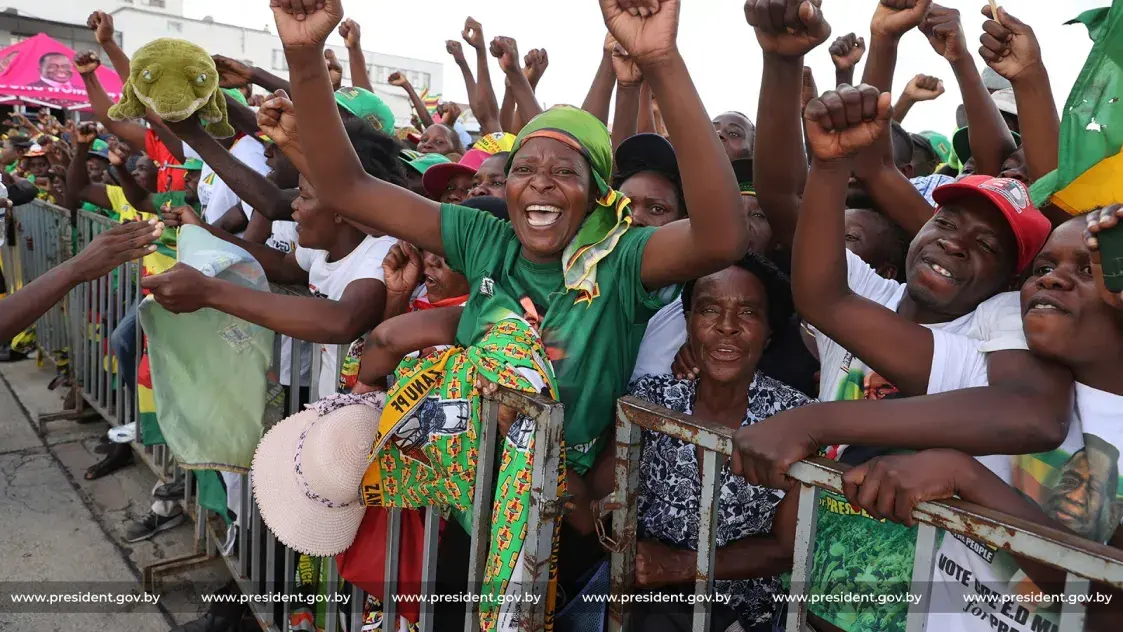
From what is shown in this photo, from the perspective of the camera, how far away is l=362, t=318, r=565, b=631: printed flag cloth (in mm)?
1747

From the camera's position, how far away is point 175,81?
11.5 feet

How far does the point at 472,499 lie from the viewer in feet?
6.40

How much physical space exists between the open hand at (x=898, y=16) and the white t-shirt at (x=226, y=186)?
3.48m

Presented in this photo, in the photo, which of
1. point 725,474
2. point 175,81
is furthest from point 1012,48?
point 175,81

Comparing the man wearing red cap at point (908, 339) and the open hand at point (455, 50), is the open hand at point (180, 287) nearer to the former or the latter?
the man wearing red cap at point (908, 339)

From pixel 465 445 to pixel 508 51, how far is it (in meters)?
3.22

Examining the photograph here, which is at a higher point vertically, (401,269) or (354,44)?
(354,44)

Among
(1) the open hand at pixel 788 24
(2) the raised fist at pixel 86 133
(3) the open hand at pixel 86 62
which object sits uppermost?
(3) the open hand at pixel 86 62

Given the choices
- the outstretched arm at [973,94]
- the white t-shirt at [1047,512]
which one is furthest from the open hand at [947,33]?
the white t-shirt at [1047,512]

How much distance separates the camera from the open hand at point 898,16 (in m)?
2.55

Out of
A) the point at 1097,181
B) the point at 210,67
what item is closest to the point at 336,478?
the point at 1097,181

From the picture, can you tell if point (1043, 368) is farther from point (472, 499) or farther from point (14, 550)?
point (14, 550)

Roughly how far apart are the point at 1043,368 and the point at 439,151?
470 centimetres

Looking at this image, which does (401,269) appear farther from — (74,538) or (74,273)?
(74,538)
